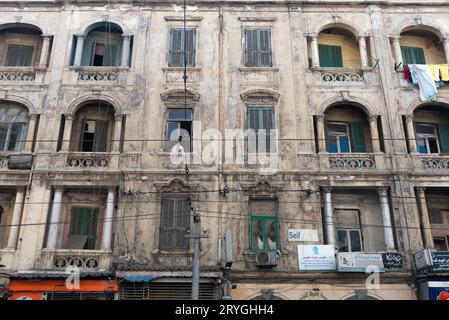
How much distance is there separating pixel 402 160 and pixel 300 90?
4737 millimetres

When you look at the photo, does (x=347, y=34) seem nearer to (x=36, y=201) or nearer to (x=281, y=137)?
(x=281, y=137)

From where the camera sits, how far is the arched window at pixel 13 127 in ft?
55.6

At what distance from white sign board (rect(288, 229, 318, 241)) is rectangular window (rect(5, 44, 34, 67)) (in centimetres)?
1299

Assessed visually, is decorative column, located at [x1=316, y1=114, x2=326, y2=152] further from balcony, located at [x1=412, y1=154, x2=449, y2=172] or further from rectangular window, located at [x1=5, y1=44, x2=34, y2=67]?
rectangular window, located at [x1=5, y1=44, x2=34, y2=67]

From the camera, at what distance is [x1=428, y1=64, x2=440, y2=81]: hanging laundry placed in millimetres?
17438

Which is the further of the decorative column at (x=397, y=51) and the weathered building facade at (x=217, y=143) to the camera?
the decorative column at (x=397, y=51)

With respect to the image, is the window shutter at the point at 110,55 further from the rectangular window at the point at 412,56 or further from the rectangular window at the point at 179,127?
the rectangular window at the point at 412,56

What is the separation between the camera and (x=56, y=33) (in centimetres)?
1842

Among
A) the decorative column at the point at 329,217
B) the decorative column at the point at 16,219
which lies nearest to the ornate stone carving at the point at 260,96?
the decorative column at the point at 329,217

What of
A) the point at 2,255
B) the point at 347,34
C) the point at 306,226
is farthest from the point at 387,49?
the point at 2,255

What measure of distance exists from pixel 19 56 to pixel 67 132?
16.0ft

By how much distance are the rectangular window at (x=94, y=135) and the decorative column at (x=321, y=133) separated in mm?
8365
